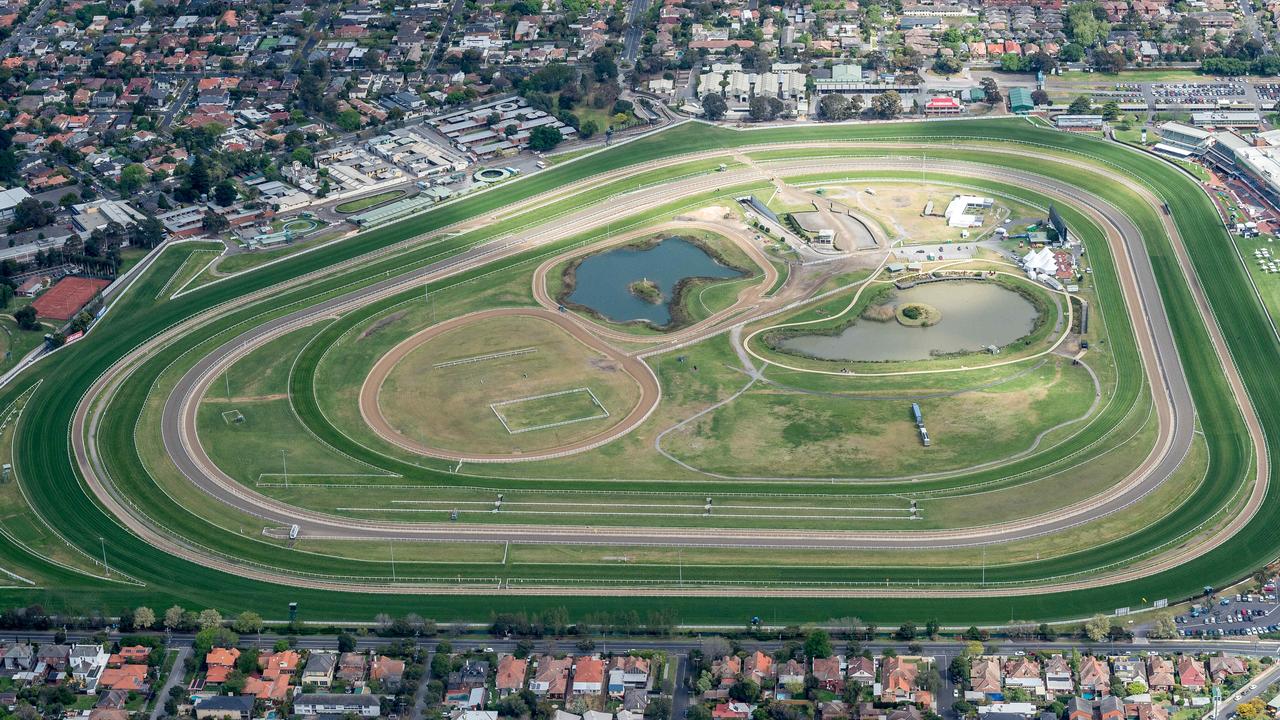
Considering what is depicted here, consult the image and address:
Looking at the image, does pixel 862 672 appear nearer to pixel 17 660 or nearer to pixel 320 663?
pixel 320 663

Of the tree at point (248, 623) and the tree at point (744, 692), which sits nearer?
the tree at point (744, 692)

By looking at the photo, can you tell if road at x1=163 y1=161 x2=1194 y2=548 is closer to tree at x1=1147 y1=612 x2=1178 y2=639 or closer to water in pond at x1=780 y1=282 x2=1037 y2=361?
water in pond at x1=780 y1=282 x2=1037 y2=361

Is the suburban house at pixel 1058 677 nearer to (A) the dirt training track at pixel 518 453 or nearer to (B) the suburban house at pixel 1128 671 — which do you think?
(B) the suburban house at pixel 1128 671

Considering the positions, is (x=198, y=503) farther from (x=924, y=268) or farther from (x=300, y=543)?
(x=924, y=268)

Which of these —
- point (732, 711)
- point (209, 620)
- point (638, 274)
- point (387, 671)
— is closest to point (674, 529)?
point (732, 711)

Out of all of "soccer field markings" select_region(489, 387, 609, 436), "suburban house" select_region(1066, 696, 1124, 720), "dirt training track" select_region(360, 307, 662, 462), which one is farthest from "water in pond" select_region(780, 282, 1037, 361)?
"suburban house" select_region(1066, 696, 1124, 720)

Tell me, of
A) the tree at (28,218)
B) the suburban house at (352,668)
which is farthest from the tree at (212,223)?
the suburban house at (352,668)
